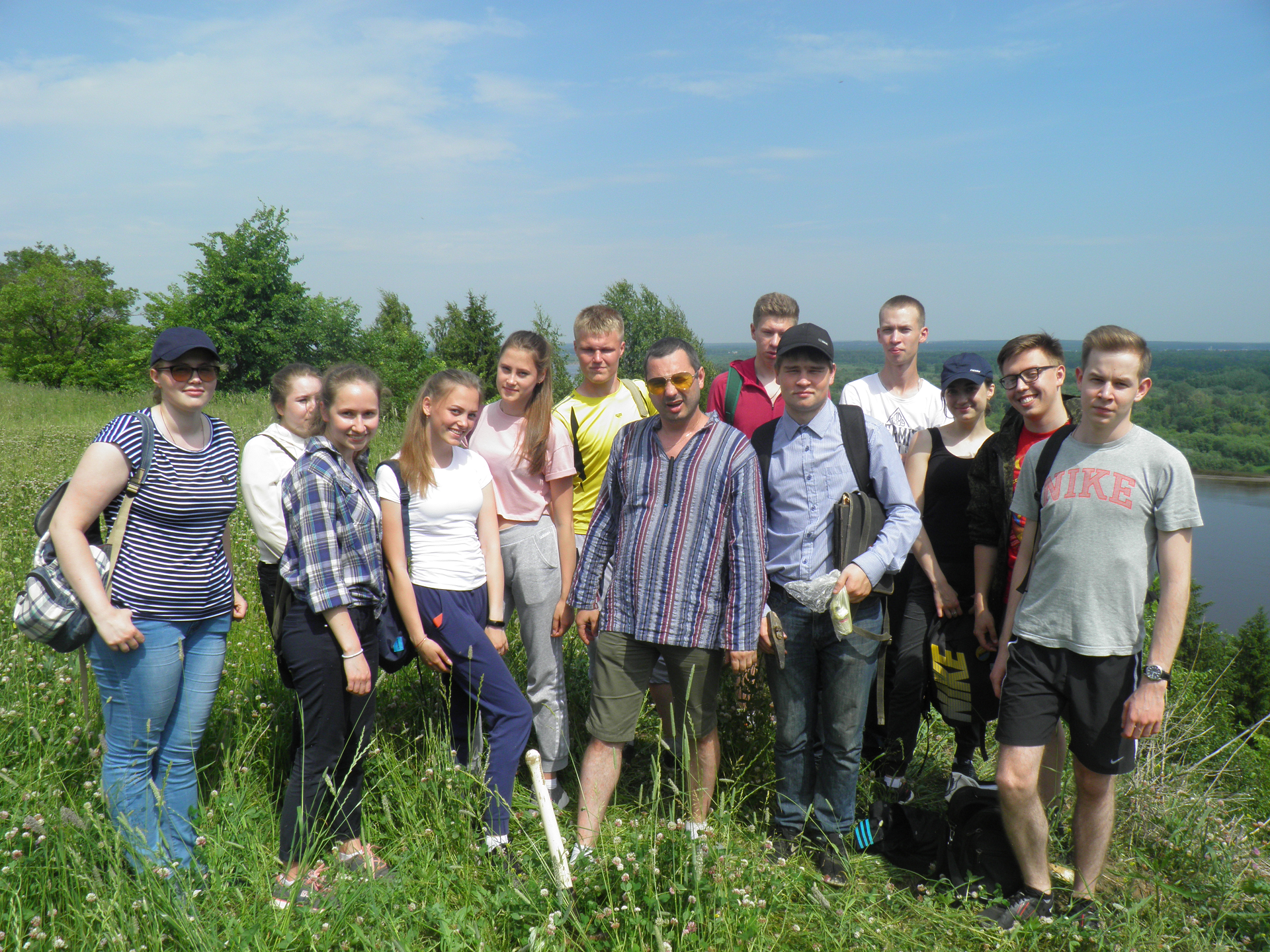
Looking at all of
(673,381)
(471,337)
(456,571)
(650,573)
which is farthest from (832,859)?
(471,337)

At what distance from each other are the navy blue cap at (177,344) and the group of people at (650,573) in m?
0.02

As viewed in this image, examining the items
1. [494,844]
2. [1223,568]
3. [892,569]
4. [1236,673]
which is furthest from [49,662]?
[1223,568]

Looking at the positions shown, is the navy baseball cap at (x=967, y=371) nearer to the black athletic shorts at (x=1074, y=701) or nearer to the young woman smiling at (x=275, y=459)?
the black athletic shorts at (x=1074, y=701)

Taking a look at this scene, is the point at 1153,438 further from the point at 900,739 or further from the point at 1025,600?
the point at 900,739

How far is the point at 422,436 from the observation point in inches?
Result: 128

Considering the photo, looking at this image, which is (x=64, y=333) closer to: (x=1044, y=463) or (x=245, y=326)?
(x=245, y=326)

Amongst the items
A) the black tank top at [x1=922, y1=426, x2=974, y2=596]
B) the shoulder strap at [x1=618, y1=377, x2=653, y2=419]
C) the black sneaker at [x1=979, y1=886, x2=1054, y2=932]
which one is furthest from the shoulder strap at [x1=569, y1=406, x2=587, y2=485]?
the black sneaker at [x1=979, y1=886, x2=1054, y2=932]

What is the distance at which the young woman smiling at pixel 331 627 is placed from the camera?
276 cm

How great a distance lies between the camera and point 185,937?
2.27m

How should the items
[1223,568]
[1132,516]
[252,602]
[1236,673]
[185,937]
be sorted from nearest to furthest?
[185,937], [1132,516], [252,602], [1236,673], [1223,568]

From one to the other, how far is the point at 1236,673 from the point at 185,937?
1165 inches

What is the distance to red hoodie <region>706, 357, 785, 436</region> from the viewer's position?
167 inches

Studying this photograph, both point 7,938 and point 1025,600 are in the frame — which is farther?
point 1025,600

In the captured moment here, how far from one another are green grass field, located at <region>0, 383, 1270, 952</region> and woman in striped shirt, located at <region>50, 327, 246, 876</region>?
15 centimetres
